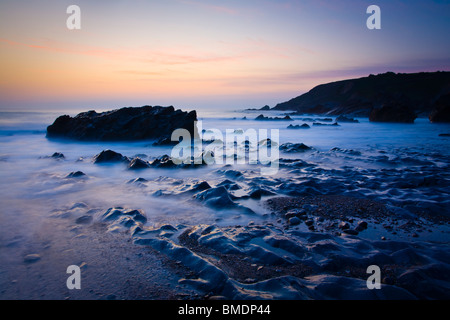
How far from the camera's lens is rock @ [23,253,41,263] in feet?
8.19

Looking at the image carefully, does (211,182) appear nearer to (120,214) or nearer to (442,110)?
(120,214)

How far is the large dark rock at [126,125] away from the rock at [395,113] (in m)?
26.4

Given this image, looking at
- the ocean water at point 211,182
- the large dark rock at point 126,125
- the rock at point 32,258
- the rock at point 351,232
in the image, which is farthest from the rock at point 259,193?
the large dark rock at point 126,125

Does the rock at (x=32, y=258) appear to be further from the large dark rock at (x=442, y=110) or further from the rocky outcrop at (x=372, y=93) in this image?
the rocky outcrop at (x=372, y=93)

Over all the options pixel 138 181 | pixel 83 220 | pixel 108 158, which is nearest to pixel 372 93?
pixel 108 158

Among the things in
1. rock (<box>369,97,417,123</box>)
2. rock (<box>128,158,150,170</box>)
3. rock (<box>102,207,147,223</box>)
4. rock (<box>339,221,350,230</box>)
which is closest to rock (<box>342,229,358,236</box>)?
rock (<box>339,221,350,230</box>)

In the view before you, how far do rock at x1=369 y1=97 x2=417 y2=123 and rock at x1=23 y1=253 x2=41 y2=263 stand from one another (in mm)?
34557

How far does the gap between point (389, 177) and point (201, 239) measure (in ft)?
15.3

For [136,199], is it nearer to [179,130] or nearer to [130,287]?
[130,287]

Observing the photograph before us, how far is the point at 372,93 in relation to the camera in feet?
247

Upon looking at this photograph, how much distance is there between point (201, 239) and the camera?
2.87m

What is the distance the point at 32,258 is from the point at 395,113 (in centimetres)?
3531
